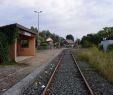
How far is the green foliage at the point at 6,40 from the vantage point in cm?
2856

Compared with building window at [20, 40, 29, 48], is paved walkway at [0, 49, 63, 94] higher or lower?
lower

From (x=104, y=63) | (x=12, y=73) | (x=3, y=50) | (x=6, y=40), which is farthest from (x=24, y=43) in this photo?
(x=12, y=73)

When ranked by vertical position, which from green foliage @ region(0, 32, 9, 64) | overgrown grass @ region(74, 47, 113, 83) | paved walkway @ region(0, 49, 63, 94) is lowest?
paved walkway @ region(0, 49, 63, 94)

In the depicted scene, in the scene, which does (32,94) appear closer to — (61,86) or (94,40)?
(61,86)

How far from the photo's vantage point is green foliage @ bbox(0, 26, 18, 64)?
93.7ft

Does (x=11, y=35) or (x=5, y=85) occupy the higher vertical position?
(x=11, y=35)

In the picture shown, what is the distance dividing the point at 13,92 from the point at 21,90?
92 cm

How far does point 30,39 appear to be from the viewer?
4806 cm

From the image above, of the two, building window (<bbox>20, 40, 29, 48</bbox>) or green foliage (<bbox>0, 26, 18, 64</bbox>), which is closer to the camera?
green foliage (<bbox>0, 26, 18, 64</bbox>)

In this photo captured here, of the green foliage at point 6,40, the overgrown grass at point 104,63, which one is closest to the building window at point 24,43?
the overgrown grass at point 104,63

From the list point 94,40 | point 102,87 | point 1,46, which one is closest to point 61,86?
point 102,87

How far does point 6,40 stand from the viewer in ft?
97.9

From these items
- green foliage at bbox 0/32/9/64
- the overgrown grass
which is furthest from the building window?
green foliage at bbox 0/32/9/64

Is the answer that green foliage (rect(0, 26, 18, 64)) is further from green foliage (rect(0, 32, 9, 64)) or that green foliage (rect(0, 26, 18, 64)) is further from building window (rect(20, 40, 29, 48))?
building window (rect(20, 40, 29, 48))
